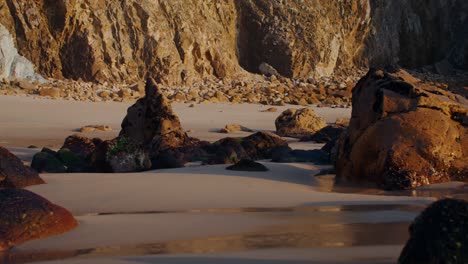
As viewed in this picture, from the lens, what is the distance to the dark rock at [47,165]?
29.1 feet

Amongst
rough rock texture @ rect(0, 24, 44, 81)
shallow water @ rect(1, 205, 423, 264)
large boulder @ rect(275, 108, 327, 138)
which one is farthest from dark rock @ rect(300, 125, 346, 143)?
rough rock texture @ rect(0, 24, 44, 81)

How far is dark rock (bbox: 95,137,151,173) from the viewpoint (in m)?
8.92

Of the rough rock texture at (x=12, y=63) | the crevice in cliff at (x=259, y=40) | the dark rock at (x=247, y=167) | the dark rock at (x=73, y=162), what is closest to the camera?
the dark rock at (x=247, y=167)

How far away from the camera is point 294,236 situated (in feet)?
15.3

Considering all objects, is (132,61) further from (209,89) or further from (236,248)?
(236,248)

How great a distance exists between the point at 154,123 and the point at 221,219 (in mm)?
6484

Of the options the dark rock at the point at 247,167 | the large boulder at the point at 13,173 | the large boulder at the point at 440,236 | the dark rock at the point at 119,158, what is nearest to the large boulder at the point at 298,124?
the dark rock at the point at 119,158

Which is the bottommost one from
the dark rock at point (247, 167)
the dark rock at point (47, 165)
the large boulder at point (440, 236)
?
the dark rock at point (47, 165)

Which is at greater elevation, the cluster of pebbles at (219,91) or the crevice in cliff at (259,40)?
the crevice in cliff at (259,40)

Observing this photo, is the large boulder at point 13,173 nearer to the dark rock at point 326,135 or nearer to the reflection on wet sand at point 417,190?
the reflection on wet sand at point 417,190

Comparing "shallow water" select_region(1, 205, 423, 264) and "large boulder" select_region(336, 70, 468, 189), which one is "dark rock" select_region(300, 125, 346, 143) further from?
"shallow water" select_region(1, 205, 423, 264)

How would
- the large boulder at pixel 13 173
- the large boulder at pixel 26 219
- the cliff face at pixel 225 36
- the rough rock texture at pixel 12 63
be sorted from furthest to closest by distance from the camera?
the cliff face at pixel 225 36 < the rough rock texture at pixel 12 63 < the large boulder at pixel 13 173 < the large boulder at pixel 26 219

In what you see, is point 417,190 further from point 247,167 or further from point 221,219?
point 221,219

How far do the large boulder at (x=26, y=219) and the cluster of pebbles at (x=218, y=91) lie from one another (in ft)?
48.1
